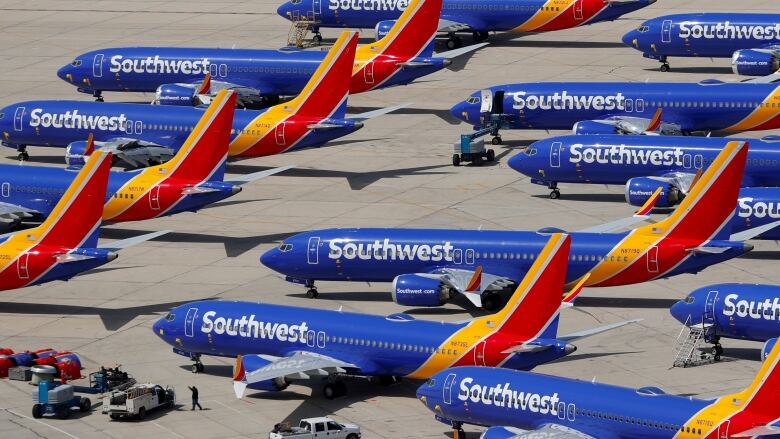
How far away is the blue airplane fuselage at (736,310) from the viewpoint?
309 feet

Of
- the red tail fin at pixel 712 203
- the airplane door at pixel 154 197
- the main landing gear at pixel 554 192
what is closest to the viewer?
the red tail fin at pixel 712 203

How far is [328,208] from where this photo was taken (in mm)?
122125

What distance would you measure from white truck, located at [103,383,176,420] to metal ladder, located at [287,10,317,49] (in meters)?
70.4

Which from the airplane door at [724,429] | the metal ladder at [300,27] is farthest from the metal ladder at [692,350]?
the metal ladder at [300,27]

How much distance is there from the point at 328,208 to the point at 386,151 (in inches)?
564

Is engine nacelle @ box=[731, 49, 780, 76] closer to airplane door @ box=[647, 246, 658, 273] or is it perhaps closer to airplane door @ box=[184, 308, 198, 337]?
airplane door @ box=[647, 246, 658, 273]

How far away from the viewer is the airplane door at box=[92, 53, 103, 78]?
146000 mm

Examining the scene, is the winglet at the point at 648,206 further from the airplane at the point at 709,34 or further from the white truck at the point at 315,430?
the airplane at the point at 709,34

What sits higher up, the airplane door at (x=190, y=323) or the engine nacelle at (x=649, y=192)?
the engine nacelle at (x=649, y=192)

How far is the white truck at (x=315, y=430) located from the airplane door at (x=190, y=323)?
478 inches

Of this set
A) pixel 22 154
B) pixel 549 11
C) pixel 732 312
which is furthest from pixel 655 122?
pixel 22 154

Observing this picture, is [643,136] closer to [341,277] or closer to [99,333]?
[341,277]

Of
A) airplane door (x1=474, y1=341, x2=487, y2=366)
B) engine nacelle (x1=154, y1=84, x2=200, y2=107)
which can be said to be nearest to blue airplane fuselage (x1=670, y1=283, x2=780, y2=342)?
airplane door (x1=474, y1=341, x2=487, y2=366)

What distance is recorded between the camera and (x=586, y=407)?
81.2 meters
